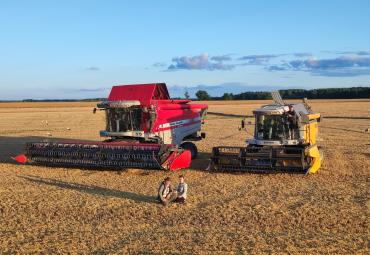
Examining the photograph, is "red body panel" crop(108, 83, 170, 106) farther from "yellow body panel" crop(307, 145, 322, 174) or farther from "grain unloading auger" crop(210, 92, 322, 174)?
"yellow body panel" crop(307, 145, 322, 174)

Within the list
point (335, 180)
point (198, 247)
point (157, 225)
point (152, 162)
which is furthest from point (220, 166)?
point (198, 247)

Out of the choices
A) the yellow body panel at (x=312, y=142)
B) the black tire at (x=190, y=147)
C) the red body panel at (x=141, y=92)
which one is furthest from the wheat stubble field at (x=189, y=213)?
the red body panel at (x=141, y=92)

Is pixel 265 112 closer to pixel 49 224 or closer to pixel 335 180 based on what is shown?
pixel 335 180

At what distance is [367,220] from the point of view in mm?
9836

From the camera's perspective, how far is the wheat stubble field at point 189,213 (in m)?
8.35

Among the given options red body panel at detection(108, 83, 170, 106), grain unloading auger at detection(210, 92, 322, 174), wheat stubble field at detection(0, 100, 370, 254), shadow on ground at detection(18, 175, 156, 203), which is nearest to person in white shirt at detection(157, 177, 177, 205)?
wheat stubble field at detection(0, 100, 370, 254)

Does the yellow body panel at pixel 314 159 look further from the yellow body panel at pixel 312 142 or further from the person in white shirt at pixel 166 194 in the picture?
the person in white shirt at pixel 166 194

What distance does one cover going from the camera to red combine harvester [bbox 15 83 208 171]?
16.0m

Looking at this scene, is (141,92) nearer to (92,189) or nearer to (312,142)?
(92,189)

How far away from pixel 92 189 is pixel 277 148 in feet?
19.1

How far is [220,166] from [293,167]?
7.71ft

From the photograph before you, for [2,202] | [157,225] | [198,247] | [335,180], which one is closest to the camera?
[198,247]

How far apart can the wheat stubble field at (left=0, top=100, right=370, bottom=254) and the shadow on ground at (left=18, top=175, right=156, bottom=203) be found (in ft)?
0.09

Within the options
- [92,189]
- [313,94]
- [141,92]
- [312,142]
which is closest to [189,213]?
[92,189]
